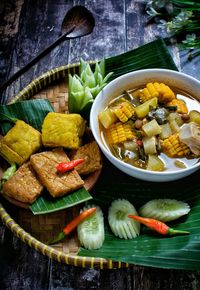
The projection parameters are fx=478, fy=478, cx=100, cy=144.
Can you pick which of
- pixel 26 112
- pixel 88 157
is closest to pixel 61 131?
pixel 88 157

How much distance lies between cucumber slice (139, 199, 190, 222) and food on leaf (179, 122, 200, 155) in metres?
0.31

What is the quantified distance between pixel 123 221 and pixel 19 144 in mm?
709

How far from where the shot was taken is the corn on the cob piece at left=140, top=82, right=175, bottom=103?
2.83m

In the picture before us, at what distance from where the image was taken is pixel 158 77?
2928mm

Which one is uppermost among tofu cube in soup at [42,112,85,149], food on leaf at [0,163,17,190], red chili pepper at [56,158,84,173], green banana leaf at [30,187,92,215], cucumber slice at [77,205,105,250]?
tofu cube in soup at [42,112,85,149]

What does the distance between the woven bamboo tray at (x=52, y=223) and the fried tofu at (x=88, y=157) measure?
0.22m

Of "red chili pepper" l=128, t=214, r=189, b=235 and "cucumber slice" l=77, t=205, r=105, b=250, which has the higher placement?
"cucumber slice" l=77, t=205, r=105, b=250

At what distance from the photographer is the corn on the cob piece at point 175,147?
264 centimetres

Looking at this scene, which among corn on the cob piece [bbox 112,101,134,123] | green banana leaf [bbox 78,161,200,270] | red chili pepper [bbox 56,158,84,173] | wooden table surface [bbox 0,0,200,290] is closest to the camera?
green banana leaf [bbox 78,161,200,270]

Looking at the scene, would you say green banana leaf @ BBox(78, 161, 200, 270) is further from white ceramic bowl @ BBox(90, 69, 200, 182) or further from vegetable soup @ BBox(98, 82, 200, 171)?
white ceramic bowl @ BBox(90, 69, 200, 182)

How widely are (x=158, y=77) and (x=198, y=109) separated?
31 cm

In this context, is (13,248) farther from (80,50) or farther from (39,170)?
(80,50)

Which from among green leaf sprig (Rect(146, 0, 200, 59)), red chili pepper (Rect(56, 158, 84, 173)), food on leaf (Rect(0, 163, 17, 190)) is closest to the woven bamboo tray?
food on leaf (Rect(0, 163, 17, 190))

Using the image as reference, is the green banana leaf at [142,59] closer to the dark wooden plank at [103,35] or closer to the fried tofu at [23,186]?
the dark wooden plank at [103,35]
